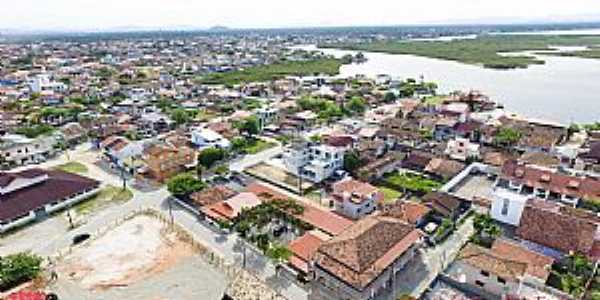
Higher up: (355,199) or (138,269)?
(355,199)

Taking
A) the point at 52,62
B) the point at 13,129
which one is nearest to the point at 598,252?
the point at 13,129

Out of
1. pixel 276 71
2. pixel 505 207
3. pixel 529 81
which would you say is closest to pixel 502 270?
pixel 505 207

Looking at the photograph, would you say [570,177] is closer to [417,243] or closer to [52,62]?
[417,243]

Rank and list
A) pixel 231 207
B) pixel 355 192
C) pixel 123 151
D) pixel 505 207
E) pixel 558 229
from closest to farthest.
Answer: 1. pixel 558 229
2. pixel 505 207
3. pixel 231 207
4. pixel 355 192
5. pixel 123 151

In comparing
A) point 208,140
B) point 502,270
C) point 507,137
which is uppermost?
point 507,137

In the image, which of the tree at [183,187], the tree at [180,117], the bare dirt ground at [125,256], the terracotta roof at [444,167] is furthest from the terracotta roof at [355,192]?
the tree at [180,117]

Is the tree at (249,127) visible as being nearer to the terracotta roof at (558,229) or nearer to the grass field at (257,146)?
the grass field at (257,146)

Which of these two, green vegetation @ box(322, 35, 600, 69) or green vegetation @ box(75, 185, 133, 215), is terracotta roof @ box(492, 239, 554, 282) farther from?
green vegetation @ box(322, 35, 600, 69)

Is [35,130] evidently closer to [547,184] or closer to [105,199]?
[105,199]
